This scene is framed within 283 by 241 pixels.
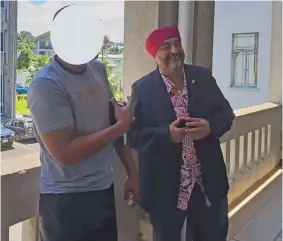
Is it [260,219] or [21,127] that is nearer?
[21,127]

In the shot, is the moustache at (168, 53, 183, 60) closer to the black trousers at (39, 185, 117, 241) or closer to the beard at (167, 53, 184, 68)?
the beard at (167, 53, 184, 68)

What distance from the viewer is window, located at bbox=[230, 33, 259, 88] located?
235 inches

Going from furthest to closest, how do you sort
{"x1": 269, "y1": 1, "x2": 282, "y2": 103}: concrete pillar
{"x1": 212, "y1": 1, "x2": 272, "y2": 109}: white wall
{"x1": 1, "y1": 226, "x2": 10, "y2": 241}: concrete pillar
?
{"x1": 212, "y1": 1, "x2": 272, "y2": 109}: white wall
{"x1": 269, "y1": 1, "x2": 282, "y2": 103}: concrete pillar
{"x1": 1, "y1": 226, "x2": 10, "y2": 241}: concrete pillar

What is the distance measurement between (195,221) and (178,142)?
1.12 feet

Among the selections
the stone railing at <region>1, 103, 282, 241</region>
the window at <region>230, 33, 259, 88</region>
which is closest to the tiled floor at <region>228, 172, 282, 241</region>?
the stone railing at <region>1, 103, 282, 241</region>

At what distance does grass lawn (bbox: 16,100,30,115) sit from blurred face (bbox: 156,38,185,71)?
0.50m

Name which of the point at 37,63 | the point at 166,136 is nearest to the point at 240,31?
the point at 166,136

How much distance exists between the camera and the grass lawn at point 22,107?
1.02m

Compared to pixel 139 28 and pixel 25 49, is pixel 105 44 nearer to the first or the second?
pixel 25 49

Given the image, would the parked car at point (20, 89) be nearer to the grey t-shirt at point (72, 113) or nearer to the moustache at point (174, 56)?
the grey t-shirt at point (72, 113)

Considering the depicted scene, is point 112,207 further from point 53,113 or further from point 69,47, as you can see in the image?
point 69,47

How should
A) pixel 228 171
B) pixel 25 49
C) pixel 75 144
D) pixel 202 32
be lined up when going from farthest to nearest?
pixel 228 171
pixel 202 32
pixel 25 49
pixel 75 144

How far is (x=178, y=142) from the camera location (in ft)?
4.46

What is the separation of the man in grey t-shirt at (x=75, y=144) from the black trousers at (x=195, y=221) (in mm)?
324
